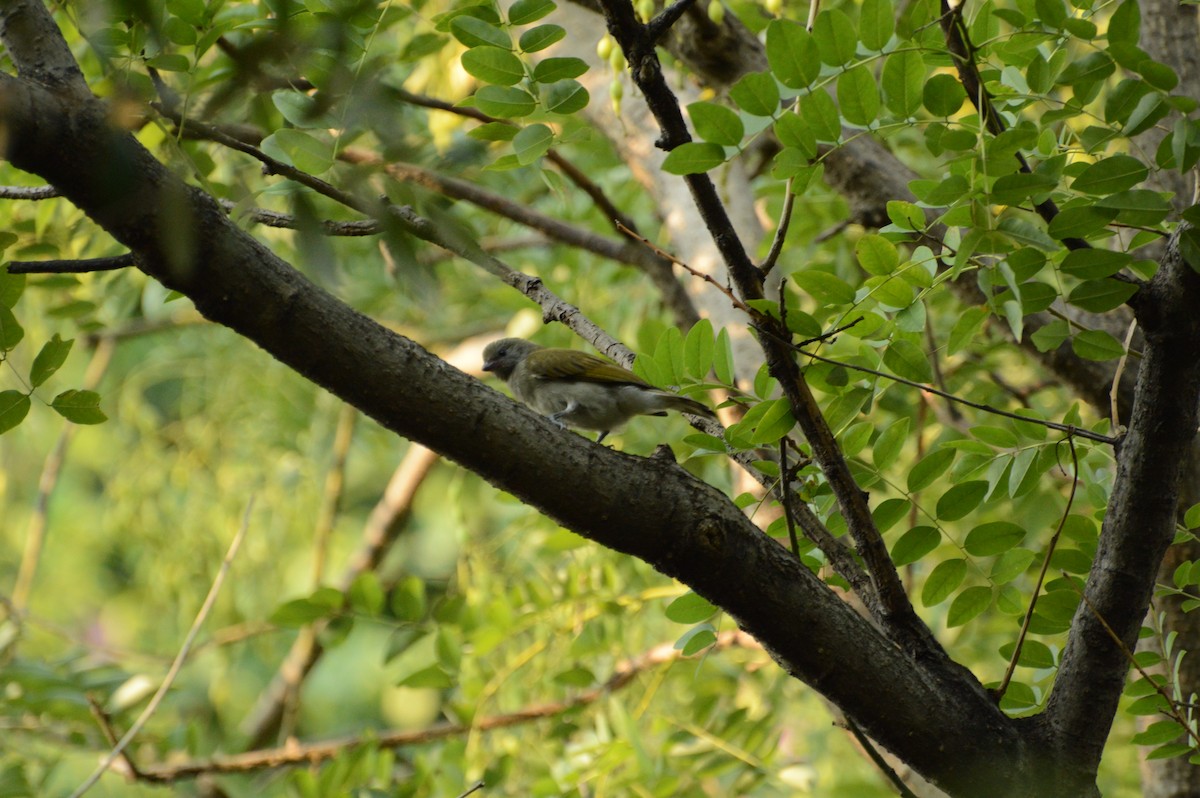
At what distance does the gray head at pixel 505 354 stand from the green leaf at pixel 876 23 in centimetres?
247

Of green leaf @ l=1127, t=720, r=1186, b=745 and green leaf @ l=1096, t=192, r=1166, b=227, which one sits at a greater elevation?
green leaf @ l=1096, t=192, r=1166, b=227

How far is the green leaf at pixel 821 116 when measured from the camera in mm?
1469

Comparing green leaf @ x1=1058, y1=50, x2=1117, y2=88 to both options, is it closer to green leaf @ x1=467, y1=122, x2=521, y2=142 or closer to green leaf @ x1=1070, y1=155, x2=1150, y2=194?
green leaf @ x1=1070, y1=155, x2=1150, y2=194

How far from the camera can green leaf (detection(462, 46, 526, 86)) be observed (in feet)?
5.49

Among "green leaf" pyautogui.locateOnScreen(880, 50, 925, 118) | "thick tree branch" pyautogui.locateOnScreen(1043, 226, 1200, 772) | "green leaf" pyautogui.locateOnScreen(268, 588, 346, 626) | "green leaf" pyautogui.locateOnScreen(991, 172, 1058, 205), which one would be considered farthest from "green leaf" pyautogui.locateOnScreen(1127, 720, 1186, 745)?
"green leaf" pyautogui.locateOnScreen(268, 588, 346, 626)

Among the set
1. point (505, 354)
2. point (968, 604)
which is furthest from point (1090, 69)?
point (505, 354)

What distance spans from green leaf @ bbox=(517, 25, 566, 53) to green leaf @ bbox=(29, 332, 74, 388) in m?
0.84

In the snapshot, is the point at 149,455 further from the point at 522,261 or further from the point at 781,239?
the point at 781,239

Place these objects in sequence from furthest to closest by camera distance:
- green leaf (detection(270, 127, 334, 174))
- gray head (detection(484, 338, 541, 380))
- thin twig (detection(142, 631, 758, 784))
Result: gray head (detection(484, 338, 541, 380))
thin twig (detection(142, 631, 758, 784))
green leaf (detection(270, 127, 334, 174))

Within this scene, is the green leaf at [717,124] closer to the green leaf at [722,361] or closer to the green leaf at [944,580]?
the green leaf at [722,361]

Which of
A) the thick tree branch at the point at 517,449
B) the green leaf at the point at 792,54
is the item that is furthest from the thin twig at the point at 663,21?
the thick tree branch at the point at 517,449

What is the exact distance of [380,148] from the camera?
0.71m

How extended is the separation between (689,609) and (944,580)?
0.43 m

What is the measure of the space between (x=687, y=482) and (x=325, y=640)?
1.55 metres
